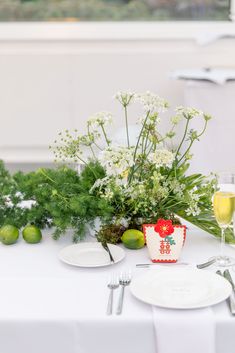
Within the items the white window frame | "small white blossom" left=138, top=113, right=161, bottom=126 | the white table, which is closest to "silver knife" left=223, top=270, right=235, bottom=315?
the white table

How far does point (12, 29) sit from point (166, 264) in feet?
7.28

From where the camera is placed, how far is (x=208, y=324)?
940mm

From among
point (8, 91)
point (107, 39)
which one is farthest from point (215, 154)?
point (8, 91)

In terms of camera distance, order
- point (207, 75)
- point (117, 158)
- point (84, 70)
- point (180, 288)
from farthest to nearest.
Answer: point (84, 70)
point (207, 75)
point (117, 158)
point (180, 288)

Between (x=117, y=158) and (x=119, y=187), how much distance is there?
0.10 m

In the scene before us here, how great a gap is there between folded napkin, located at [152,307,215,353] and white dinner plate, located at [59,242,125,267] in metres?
0.26

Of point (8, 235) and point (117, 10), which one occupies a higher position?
point (117, 10)

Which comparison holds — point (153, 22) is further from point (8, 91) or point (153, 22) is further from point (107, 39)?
point (8, 91)

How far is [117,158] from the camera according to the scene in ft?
3.87

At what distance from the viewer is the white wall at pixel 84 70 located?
9.71ft

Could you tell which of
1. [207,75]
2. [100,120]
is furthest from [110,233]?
[207,75]

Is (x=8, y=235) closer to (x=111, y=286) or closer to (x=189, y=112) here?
(x=111, y=286)

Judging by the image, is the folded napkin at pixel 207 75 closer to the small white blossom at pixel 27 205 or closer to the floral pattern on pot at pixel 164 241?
the small white blossom at pixel 27 205

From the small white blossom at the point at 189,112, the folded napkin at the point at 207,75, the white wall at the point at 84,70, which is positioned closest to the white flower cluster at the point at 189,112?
the small white blossom at the point at 189,112
